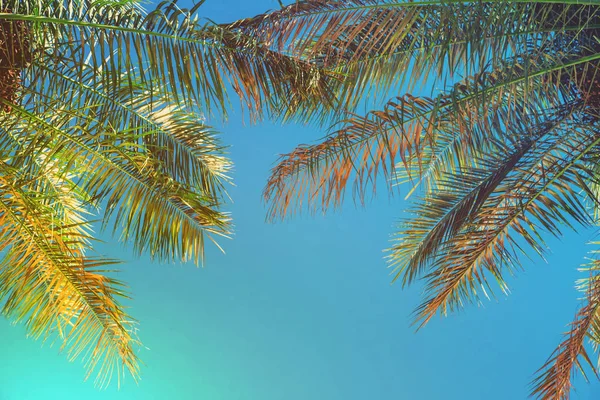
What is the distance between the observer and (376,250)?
1165cm

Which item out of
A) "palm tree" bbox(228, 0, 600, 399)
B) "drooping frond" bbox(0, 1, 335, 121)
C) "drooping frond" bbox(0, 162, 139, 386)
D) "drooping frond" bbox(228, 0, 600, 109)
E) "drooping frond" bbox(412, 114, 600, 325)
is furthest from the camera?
A: "drooping frond" bbox(412, 114, 600, 325)

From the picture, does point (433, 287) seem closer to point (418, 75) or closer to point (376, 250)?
point (418, 75)

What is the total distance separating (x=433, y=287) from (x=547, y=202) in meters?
1.13

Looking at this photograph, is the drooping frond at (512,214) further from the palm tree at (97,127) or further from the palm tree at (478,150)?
the palm tree at (97,127)

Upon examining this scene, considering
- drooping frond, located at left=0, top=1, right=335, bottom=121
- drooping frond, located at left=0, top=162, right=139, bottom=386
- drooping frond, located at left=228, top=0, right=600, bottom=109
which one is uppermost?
drooping frond, located at left=228, top=0, right=600, bottom=109

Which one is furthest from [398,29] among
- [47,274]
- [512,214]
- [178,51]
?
[47,274]

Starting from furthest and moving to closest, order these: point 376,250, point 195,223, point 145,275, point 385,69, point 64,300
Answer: point 376,250, point 145,275, point 195,223, point 385,69, point 64,300

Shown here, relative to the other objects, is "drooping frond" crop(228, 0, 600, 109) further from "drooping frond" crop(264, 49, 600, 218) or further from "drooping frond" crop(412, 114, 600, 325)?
"drooping frond" crop(412, 114, 600, 325)

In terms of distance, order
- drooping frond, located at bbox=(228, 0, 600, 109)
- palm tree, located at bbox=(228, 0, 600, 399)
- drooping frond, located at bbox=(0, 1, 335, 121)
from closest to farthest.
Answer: drooping frond, located at bbox=(228, 0, 600, 109) → drooping frond, located at bbox=(0, 1, 335, 121) → palm tree, located at bbox=(228, 0, 600, 399)

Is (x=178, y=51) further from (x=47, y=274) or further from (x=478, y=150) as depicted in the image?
(x=478, y=150)

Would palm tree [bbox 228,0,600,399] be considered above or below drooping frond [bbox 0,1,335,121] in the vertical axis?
above

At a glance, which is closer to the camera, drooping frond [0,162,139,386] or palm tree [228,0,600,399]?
drooping frond [0,162,139,386]

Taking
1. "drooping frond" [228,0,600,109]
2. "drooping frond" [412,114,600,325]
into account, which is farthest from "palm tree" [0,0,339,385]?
"drooping frond" [412,114,600,325]

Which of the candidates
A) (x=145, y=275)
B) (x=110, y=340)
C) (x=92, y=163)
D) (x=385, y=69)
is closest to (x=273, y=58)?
(x=385, y=69)
